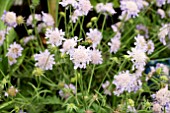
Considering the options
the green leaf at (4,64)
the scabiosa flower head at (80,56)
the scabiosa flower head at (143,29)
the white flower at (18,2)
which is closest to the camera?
the scabiosa flower head at (80,56)

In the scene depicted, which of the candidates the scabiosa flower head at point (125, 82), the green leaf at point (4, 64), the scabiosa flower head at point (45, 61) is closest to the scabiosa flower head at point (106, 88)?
the scabiosa flower head at point (125, 82)

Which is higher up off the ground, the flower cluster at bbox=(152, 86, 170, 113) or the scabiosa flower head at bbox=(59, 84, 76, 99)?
the scabiosa flower head at bbox=(59, 84, 76, 99)

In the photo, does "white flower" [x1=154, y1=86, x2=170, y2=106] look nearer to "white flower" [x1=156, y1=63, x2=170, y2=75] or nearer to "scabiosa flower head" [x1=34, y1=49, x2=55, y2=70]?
"white flower" [x1=156, y1=63, x2=170, y2=75]

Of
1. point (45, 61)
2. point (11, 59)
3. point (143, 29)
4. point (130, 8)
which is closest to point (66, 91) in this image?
point (45, 61)

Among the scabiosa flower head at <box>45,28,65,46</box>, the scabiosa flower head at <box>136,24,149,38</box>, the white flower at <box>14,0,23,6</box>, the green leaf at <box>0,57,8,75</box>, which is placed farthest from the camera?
the white flower at <box>14,0,23,6</box>

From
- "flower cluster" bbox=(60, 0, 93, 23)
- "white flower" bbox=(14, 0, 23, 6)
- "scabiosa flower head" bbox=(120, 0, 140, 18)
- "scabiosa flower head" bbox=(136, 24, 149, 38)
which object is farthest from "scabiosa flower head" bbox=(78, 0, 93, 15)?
"white flower" bbox=(14, 0, 23, 6)

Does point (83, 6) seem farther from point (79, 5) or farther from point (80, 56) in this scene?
point (80, 56)

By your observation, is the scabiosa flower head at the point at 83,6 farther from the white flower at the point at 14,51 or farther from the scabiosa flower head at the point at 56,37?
the white flower at the point at 14,51

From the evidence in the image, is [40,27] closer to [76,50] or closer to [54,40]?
[54,40]

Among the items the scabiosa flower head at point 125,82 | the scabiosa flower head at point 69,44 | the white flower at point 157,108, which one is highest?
the scabiosa flower head at point 69,44

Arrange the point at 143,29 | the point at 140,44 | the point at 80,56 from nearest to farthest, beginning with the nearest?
the point at 80,56
the point at 140,44
the point at 143,29

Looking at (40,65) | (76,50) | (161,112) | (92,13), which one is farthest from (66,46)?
(92,13)

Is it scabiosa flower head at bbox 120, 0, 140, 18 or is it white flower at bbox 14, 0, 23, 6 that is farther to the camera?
white flower at bbox 14, 0, 23, 6
